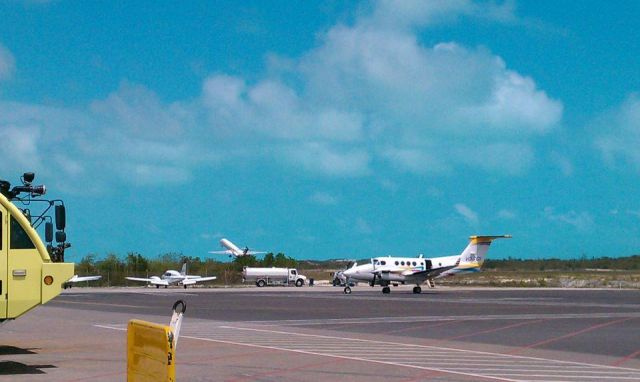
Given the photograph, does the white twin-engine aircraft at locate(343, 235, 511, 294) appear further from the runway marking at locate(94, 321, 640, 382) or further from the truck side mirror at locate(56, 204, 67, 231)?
the truck side mirror at locate(56, 204, 67, 231)

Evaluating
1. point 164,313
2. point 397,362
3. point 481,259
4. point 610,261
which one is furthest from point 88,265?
point 610,261

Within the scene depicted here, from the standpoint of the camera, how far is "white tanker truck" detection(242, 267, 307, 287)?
295ft

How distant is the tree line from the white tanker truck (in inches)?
272

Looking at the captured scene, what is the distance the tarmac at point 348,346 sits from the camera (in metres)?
15.3

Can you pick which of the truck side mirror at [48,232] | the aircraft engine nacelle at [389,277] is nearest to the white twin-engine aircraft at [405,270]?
the aircraft engine nacelle at [389,277]

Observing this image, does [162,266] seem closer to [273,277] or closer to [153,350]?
[273,277]

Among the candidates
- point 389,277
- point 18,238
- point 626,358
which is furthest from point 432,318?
point 389,277

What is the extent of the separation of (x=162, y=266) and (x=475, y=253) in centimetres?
4591

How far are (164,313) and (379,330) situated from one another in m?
11.8

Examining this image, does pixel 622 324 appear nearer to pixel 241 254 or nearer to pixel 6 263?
pixel 6 263

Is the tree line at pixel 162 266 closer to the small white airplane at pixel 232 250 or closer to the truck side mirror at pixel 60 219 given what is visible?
the small white airplane at pixel 232 250

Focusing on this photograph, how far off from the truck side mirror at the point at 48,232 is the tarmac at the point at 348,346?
92.1 inches

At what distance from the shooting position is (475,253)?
225 ft

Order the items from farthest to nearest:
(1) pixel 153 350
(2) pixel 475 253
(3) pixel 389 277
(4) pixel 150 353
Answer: (2) pixel 475 253 < (3) pixel 389 277 < (4) pixel 150 353 < (1) pixel 153 350
